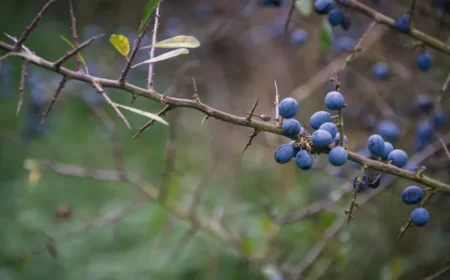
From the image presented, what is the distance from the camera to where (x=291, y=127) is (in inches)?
40.3

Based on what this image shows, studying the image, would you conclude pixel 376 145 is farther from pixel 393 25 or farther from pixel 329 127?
pixel 393 25

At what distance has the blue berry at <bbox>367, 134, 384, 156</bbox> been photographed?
114 cm

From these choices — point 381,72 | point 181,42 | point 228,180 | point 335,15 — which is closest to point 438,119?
point 381,72

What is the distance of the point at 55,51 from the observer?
457 cm

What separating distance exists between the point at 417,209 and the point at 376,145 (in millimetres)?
169

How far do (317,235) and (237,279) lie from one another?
1.56 feet

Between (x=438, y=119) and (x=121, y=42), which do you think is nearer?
(x=121, y=42)

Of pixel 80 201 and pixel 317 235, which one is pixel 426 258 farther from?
pixel 80 201

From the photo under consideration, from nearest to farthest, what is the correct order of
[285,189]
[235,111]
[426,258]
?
[426,258]
[285,189]
[235,111]

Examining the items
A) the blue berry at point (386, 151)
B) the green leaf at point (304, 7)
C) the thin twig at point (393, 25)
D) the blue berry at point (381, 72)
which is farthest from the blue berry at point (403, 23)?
the blue berry at point (381, 72)

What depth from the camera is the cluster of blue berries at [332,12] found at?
1.41 m

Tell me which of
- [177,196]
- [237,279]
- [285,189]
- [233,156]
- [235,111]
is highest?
[235,111]

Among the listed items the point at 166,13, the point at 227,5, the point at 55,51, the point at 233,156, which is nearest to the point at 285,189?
the point at 233,156

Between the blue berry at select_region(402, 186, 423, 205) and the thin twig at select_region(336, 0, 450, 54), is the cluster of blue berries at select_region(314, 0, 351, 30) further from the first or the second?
the blue berry at select_region(402, 186, 423, 205)
